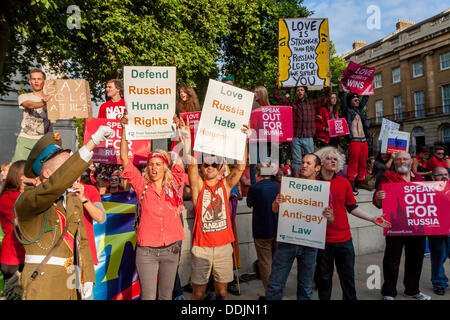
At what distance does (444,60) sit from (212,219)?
3645 centimetres

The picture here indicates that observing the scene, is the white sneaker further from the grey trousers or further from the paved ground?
the grey trousers

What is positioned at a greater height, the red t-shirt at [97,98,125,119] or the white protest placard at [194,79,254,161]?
the red t-shirt at [97,98,125,119]

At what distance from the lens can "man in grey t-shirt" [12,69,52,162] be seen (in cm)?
527

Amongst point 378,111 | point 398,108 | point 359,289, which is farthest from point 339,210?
point 378,111

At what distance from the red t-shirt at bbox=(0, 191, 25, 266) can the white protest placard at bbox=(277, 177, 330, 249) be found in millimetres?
2629

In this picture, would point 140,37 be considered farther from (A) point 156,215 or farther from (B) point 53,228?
(B) point 53,228

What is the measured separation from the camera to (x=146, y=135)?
3.97 metres

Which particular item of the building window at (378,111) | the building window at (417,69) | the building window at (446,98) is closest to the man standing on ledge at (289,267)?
the building window at (446,98)

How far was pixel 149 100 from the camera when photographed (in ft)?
13.3

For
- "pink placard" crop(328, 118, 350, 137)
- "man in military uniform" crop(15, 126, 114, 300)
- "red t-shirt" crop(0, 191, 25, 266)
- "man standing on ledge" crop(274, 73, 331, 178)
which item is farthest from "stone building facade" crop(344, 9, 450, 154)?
Answer: "man in military uniform" crop(15, 126, 114, 300)

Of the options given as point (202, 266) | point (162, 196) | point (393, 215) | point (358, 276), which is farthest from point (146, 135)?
point (358, 276)

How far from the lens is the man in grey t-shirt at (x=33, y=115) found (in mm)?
5270
